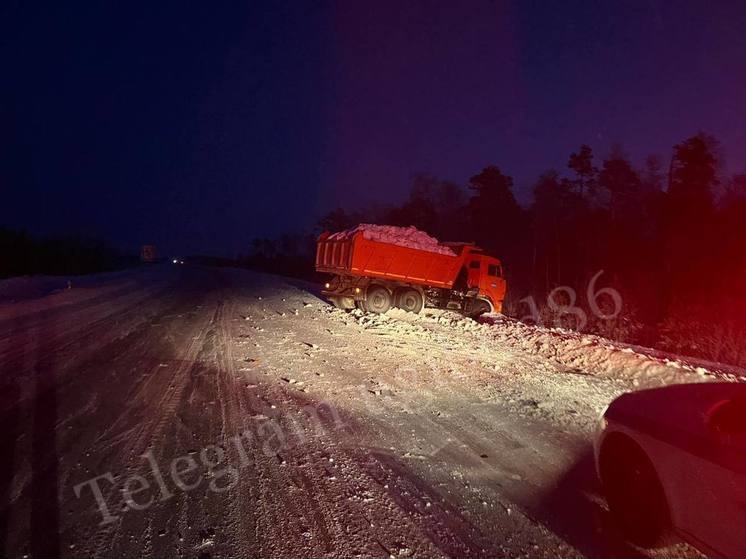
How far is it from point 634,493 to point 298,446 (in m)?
3.09

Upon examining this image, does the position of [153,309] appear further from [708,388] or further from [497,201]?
[497,201]

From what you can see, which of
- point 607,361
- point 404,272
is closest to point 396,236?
point 404,272

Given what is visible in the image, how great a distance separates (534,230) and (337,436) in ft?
107

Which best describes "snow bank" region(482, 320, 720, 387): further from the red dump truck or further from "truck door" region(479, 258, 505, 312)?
"truck door" region(479, 258, 505, 312)

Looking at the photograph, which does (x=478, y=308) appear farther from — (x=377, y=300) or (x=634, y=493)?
(x=634, y=493)

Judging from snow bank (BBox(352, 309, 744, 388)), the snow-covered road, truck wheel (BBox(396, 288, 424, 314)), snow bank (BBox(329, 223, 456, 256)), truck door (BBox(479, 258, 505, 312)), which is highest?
snow bank (BBox(329, 223, 456, 256))

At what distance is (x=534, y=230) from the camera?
34.6 metres

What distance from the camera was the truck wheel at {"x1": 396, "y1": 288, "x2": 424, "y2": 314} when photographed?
1577 centimetres

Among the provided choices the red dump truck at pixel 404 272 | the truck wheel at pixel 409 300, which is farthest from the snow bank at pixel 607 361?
the red dump truck at pixel 404 272

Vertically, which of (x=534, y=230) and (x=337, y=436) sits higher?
(x=534, y=230)

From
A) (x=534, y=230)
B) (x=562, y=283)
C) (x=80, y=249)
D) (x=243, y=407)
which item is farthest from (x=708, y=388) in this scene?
(x=80, y=249)

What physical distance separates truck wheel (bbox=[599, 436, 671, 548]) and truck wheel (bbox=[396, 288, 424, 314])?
39.2ft

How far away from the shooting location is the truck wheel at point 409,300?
1577 cm

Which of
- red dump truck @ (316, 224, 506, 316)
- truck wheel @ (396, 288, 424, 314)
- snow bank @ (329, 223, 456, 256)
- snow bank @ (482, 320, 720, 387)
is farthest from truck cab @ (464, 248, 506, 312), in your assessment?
snow bank @ (482, 320, 720, 387)
